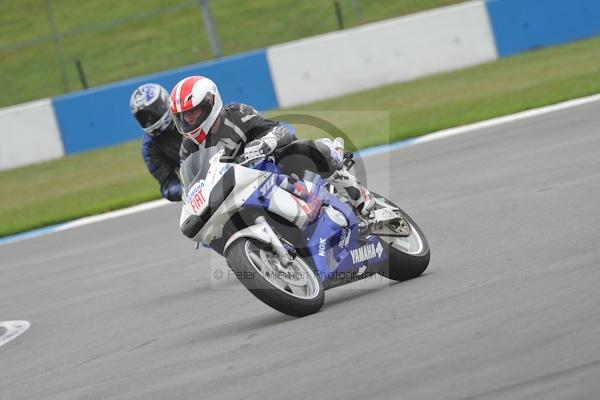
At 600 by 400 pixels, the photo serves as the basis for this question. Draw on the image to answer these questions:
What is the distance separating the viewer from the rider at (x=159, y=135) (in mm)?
9875

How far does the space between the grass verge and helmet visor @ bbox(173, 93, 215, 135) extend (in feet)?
27.3

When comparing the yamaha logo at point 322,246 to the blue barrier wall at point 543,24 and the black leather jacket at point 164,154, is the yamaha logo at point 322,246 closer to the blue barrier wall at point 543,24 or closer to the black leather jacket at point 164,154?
the black leather jacket at point 164,154

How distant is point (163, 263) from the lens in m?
10.5

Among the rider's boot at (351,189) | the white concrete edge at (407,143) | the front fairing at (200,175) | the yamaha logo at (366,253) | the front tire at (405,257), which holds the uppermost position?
the front fairing at (200,175)

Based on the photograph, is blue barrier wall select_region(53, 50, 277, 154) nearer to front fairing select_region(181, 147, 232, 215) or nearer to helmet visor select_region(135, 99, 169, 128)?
helmet visor select_region(135, 99, 169, 128)

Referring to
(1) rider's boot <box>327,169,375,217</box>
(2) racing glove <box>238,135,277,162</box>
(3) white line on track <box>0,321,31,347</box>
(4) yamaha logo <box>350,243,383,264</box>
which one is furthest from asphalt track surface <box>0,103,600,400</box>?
(2) racing glove <box>238,135,277,162</box>

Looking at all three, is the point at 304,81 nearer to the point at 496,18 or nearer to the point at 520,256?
the point at 496,18

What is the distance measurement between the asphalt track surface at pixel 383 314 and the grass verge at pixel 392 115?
373 centimetres

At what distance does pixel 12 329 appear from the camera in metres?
8.62

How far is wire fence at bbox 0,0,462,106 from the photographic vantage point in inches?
996

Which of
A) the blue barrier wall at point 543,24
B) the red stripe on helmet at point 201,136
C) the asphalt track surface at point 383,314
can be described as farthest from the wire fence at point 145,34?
the red stripe on helmet at point 201,136

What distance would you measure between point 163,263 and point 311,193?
3.65 m

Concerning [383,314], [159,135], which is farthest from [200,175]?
[159,135]

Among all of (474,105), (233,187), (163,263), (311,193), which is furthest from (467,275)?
(474,105)
